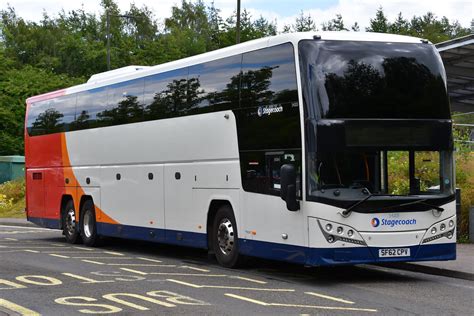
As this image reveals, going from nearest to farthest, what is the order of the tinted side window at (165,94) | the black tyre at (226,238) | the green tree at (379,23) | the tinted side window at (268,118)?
the tinted side window at (268,118) → the black tyre at (226,238) → the tinted side window at (165,94) → the green tree at (379,23)

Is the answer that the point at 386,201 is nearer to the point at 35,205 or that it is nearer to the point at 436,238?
the point at 436,238

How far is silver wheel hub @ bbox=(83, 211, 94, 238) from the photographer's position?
22592mm

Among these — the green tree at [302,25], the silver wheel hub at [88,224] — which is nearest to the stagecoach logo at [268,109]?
the silver wheel hub at [88,224]

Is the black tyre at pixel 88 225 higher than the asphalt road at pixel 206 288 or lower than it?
higher

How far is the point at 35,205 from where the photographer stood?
25750 millimetres

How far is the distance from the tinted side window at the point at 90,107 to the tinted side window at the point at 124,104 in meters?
0.16

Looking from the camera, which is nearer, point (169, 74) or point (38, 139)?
point (169, 74)

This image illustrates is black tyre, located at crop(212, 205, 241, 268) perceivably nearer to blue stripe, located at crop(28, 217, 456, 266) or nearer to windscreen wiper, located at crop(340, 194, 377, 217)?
blue stripe, located at crop(28, 217, 456, 266)

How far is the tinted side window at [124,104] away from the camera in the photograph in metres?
20.0

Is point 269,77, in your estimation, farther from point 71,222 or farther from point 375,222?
point 71,222

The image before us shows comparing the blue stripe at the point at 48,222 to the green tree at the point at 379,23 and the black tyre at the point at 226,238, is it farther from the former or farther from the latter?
the green tree at the point at 379,23

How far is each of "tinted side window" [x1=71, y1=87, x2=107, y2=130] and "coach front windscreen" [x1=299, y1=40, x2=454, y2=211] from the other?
8.50 meters

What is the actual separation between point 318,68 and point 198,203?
4401mm

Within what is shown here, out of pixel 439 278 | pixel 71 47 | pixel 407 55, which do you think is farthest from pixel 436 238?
pixel 71 47
